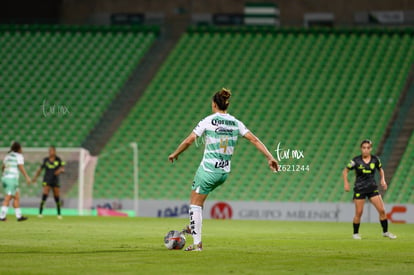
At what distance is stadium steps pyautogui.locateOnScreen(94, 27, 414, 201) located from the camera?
3073 centimetres

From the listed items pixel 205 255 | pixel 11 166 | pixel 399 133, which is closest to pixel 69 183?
pixel 11 166

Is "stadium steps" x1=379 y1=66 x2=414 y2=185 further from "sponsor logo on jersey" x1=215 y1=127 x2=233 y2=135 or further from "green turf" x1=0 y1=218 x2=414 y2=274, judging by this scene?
"sponsor logo on jersey" x1=215 y1=127 x2=233 y2=135

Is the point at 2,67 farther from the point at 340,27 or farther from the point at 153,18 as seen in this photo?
the point at 340,27

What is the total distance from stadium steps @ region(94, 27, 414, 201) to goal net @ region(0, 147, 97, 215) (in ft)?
2.13

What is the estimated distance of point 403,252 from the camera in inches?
516

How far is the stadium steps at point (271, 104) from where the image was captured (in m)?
30.7

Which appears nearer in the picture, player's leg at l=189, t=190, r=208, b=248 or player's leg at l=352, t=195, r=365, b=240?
player's leg at l=189, t=190, r=208, b=248

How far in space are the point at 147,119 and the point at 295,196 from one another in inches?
296

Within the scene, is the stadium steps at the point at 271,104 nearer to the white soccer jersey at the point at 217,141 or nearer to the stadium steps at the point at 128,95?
the stadium steps at the point at 128,95

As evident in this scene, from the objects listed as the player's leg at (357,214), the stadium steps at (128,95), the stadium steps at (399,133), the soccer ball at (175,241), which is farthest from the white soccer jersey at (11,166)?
the stadium steps at (399,133)

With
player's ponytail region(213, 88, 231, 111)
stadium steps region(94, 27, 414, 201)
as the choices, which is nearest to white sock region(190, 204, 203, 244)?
player's ponytail region(213, 88, 231, 111)

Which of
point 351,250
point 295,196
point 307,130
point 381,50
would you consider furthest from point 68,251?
point 381,50

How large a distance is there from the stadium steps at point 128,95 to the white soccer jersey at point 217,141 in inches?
803

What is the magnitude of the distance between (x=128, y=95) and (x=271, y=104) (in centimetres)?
633
